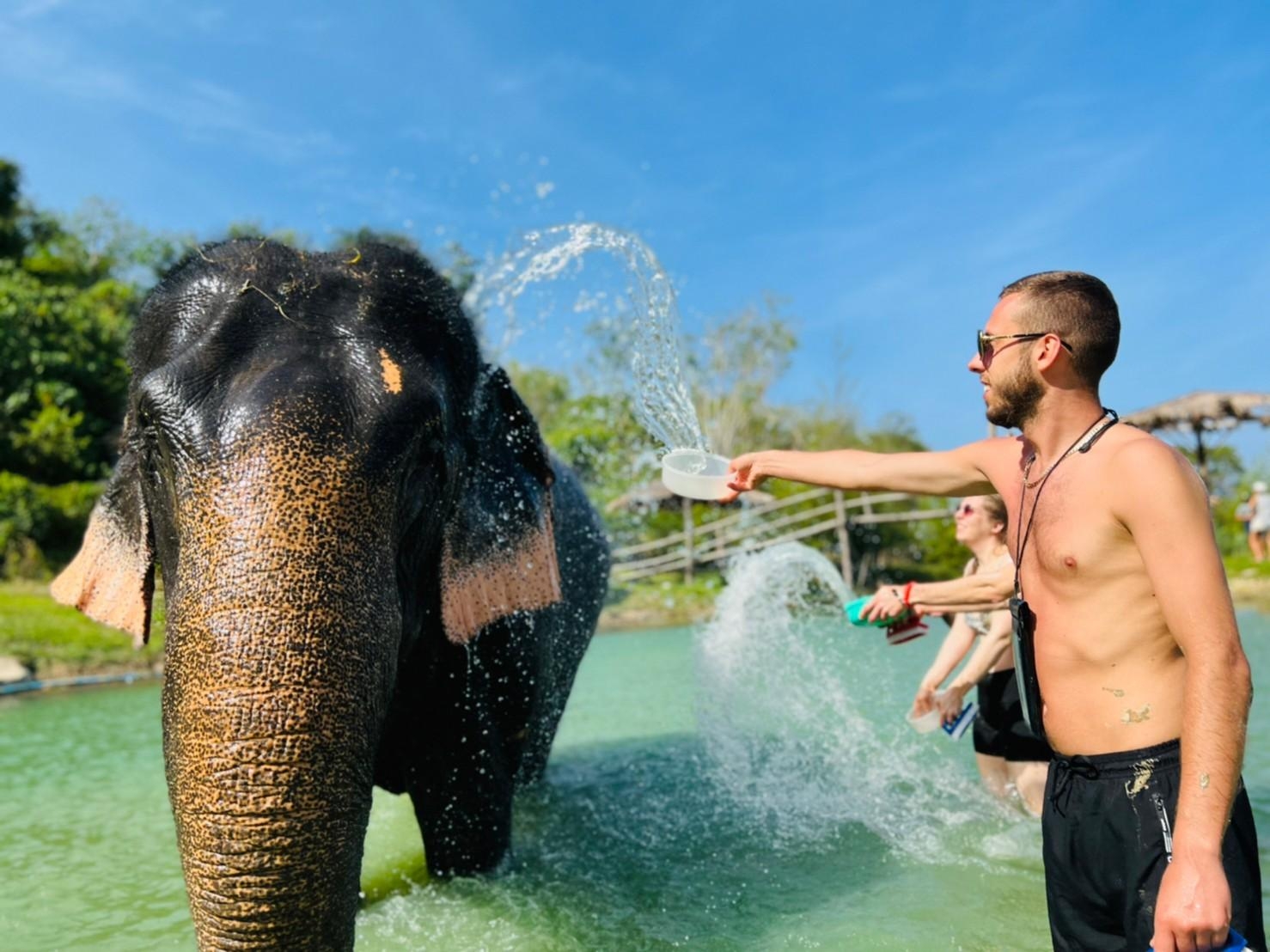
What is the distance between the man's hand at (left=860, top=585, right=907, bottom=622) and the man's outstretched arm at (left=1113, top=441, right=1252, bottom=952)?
5.66 feet

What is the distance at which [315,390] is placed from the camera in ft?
8.84

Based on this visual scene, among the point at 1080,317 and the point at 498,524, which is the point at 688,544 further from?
the point at 1080,317

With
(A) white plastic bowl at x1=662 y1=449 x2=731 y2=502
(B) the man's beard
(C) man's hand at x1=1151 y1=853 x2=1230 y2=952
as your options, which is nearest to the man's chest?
(B) the man's beard

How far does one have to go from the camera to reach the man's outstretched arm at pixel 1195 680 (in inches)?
73.4

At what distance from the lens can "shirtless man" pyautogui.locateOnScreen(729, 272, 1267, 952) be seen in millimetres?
1923

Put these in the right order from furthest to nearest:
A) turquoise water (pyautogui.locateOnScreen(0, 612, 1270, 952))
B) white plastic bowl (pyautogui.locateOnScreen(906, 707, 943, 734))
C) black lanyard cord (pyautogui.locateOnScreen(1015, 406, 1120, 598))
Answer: white plastic bowl (pyautogui.locateOnScreen(906, 707, 943, 734)), turquoise water (pyautogui.locateOnScreen(0, 612, 1270, 952)), black lanyard cord (pyautogui.locateOnScreen(1015, 406, 1120, 598))

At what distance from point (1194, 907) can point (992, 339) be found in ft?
3.98

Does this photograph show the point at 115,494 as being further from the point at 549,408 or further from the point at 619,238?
the point at 549,408

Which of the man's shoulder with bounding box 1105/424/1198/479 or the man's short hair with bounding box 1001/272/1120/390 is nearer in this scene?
the man's shoulder with bounding box 1105/424/1198/479

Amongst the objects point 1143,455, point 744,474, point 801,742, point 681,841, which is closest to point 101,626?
point 801,742

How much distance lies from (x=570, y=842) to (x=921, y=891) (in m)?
1.86

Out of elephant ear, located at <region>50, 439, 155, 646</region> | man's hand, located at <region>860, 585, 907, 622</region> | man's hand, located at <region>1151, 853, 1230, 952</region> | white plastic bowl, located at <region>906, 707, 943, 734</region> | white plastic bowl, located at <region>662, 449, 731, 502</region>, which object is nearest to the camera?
man's hand, located at <region>1151, 853, 1230, 952</region>

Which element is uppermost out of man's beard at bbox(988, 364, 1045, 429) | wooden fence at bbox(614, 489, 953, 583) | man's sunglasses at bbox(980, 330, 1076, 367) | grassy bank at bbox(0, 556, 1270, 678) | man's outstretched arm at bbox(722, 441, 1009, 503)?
wooden fence at bbox(614, 489, 953, 583)

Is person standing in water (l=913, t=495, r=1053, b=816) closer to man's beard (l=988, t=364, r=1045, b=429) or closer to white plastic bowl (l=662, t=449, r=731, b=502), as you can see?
white plastic bowl (l=662, t=449, r=731, b=502)
